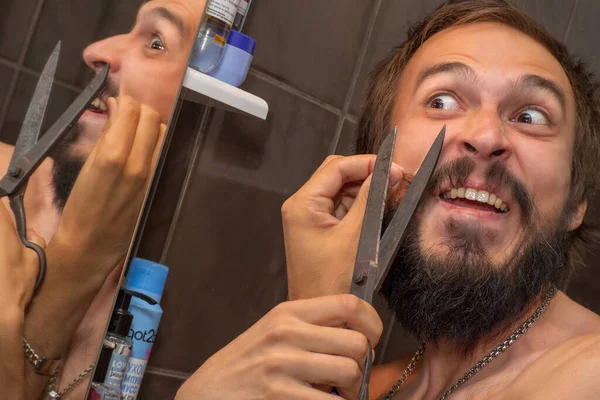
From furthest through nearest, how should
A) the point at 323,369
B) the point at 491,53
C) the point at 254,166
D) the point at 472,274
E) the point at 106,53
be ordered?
1. the point at 254,166
2. the point at 491,53
3. the point at 472,274
4. the point at 106,53
5. the point at 323,369

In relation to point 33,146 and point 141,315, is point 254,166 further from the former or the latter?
point 33,146

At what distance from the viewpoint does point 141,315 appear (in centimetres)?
102

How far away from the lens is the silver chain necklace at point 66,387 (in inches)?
34.7

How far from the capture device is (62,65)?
0.85 meters

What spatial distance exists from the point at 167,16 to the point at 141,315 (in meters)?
0.41

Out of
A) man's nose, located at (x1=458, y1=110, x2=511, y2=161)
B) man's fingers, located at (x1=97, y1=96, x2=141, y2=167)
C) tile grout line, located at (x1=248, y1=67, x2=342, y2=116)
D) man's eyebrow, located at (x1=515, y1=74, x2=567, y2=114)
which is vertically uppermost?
man's eyebrow, located at (x1=515, y1=74, x2=567, y2=114)

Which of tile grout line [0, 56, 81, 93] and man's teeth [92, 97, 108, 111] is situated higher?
tile grout line [0, 56, 81, 93]

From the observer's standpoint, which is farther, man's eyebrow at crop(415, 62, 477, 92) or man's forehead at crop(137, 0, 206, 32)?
man's eyebrow at crop(415, 62, 477, 92)

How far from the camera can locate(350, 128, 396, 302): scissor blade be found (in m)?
0.80

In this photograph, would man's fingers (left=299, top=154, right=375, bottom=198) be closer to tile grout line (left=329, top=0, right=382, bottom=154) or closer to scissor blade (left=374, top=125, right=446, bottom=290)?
scissor blade (left=374, top=125, right=446, bottom=290)

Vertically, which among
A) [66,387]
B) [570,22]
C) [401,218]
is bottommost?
[66,387]

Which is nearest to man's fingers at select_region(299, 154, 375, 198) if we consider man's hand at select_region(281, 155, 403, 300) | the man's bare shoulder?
man's hand at select_region(281, 155, 403, 300)

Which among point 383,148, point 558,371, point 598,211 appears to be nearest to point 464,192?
point 383,148

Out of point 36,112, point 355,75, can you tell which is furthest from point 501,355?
point 36,112
